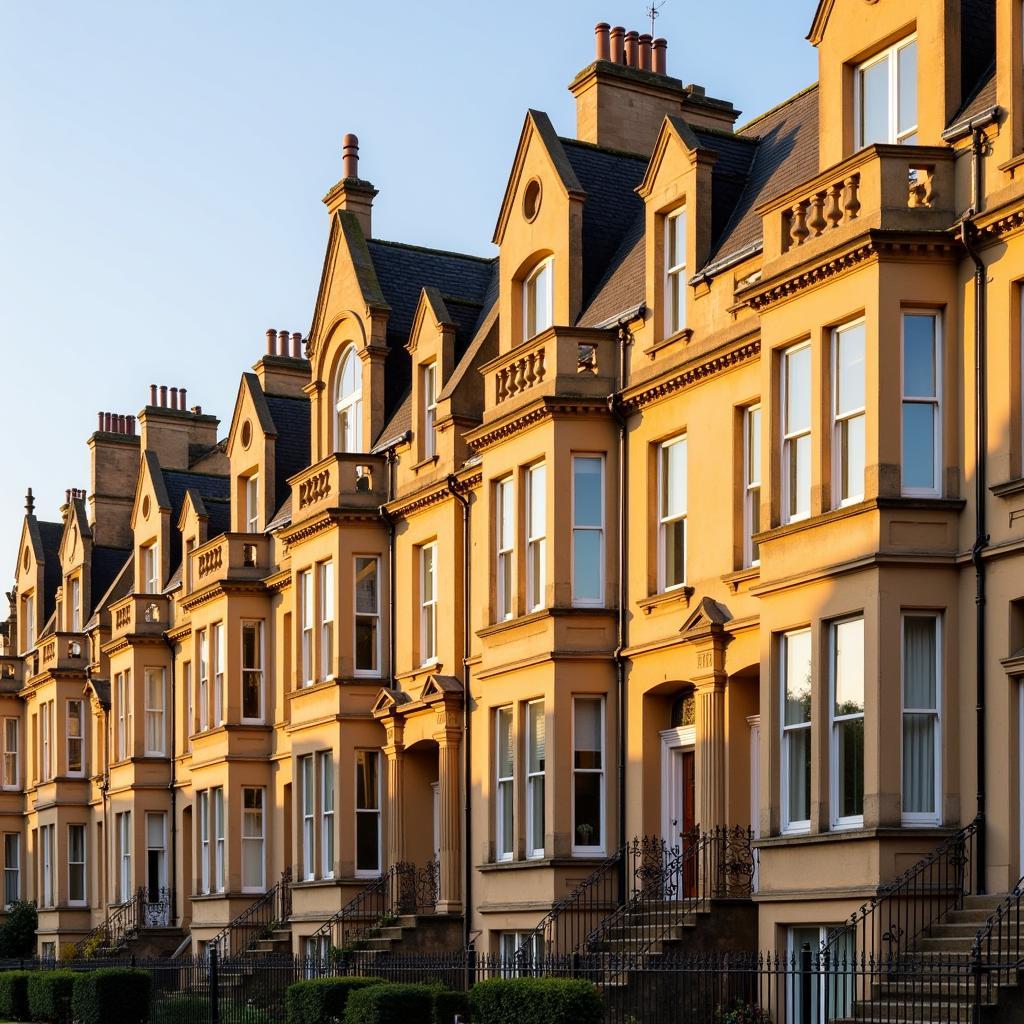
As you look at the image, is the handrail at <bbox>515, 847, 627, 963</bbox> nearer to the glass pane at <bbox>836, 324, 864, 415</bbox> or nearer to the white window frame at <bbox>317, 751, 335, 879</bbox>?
the glass pane at <bbox>836, 324, 864, 415</bbox>

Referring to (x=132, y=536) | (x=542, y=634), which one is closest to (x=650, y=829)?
(x=542, y=634)

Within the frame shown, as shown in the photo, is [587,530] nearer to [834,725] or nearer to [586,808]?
[586,808]

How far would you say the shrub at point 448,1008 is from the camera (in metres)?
27.1

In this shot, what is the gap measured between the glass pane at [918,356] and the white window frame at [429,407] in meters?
14.7

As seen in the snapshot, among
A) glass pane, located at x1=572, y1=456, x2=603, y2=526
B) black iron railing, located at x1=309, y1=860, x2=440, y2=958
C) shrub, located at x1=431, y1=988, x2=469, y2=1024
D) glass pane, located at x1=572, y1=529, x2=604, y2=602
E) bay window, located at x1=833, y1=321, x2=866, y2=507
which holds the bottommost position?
black iron railing, located at x1=309, y1=860, x2=440, y2=958

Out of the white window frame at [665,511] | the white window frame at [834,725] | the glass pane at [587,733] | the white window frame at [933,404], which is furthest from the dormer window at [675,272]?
the white window frame at [834,725]

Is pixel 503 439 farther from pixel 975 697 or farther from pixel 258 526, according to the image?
pixel 258 526

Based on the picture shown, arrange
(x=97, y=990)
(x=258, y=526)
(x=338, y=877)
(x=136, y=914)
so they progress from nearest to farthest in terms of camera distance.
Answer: (x=97, y=990)
(x=338, y=877)
(x=258, y=526)
(x=136, y=914)

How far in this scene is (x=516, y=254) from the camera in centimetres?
3409

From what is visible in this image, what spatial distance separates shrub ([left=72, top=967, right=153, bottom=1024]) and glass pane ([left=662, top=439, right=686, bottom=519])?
13.1m

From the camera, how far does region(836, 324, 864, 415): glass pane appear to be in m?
23.7

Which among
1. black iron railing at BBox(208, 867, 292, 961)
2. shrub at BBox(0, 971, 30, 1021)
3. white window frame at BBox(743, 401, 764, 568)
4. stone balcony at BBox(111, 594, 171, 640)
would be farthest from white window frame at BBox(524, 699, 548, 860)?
stone balcony at BBox(111, 594, 171, 640)

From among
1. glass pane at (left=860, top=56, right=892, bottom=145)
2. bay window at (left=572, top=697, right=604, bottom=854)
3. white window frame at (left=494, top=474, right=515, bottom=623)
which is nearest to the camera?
glass pane at (left=860, top=56, right=892, bottom=145)

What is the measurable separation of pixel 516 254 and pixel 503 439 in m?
3.71
